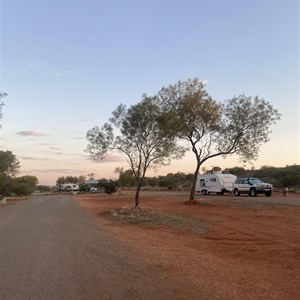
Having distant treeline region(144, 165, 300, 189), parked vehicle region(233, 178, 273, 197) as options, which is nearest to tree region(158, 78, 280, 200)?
parked vehicle region(233, 178, 273, 197)

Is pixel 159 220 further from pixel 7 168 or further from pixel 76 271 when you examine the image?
pixel 7 168

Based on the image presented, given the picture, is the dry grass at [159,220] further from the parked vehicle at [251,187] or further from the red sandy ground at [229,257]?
the parked vehicle at [251,187]

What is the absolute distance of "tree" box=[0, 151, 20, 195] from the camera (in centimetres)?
5281

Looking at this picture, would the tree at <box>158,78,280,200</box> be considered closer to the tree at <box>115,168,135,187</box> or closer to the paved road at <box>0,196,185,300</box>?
the paved road at <box>0,196,185,300</box>

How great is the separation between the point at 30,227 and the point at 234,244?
8602 mm

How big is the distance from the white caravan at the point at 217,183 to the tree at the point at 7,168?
83.6 feet

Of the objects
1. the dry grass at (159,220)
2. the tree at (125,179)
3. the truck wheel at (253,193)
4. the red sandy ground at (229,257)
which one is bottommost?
the red sandy ground at (229,257)

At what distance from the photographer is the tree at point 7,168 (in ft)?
173

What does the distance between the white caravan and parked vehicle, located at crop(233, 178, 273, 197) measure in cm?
374

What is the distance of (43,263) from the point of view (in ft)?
30.9

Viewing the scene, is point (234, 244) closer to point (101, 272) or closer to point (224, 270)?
point (224, 270)

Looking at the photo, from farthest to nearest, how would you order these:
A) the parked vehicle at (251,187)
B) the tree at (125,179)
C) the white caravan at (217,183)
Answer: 1. the tree at (125,179)
2. the white caravan at (217,183)
3. the parked vehicle at (251,187)

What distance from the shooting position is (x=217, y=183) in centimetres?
5303

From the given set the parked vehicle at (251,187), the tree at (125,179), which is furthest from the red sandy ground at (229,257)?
the tree at (125,179)
